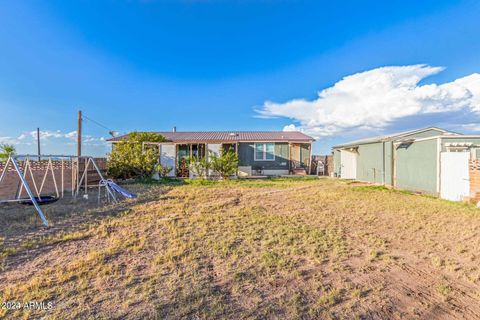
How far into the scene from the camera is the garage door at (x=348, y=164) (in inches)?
619

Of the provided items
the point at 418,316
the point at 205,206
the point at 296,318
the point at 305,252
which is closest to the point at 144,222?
the point at 205,206

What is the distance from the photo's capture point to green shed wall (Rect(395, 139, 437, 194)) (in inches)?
364

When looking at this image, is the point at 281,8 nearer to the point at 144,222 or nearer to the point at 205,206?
the point at 205,206

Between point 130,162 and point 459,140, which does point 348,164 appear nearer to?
point 459,140

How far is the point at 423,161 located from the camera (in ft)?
31.8

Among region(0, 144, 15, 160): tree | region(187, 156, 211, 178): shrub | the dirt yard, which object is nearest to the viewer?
the dirt yard

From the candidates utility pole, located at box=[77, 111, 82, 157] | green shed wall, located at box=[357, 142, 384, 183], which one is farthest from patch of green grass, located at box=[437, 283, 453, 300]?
utility pole, located at box=[77, 111, 82, 157]

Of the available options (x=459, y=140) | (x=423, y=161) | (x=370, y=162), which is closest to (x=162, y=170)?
(x=370, y=162)

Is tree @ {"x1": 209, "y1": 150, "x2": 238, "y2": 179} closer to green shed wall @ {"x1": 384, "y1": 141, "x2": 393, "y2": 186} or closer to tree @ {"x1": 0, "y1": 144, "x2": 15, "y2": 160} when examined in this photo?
green shed wall @ {"x1": 384, "y1": 141, "x2": 393, "y2": 186}

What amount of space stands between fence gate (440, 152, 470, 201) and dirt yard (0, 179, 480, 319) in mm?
1733

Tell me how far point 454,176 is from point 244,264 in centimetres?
911

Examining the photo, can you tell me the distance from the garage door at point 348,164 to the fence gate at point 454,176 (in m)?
6.68

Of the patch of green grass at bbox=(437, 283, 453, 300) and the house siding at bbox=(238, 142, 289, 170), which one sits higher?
the house siding at bbox=(238, 142, 289, 170)

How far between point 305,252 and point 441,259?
7.04 ft
